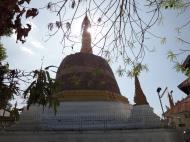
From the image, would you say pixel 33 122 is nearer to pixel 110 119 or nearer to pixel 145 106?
pixel 110 119

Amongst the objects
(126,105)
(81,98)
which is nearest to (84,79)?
(81,98)

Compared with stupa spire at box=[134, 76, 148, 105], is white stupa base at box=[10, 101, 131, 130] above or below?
below

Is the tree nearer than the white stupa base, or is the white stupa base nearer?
the tree

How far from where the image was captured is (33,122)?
884 inches

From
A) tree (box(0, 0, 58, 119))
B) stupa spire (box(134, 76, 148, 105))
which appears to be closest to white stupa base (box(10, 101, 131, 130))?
stupa spire (box(134, 76, 148, 105))

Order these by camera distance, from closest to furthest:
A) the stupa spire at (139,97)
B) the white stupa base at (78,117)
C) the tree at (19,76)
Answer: the tree at (19,76) → the white stupa base at (78,117) → the stupa spire at (139,97)

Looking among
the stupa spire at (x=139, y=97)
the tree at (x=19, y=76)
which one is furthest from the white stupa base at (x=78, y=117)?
the tree at (x=19, y=76)

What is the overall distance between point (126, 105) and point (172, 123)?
4872mm

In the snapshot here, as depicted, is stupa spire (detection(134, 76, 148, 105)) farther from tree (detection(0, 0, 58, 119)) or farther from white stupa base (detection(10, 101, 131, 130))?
tree (detection(0, 0, 58, 119))

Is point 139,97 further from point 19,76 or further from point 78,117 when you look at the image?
point 19,76

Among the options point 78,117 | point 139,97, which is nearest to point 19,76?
point 78,117

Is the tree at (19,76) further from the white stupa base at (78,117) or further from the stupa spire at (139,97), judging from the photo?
the stupa spire at (139,97)

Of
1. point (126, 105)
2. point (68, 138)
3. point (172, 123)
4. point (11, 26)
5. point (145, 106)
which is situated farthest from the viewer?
point (126, 105)

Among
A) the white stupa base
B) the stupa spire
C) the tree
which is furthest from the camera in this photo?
the stupa spire
